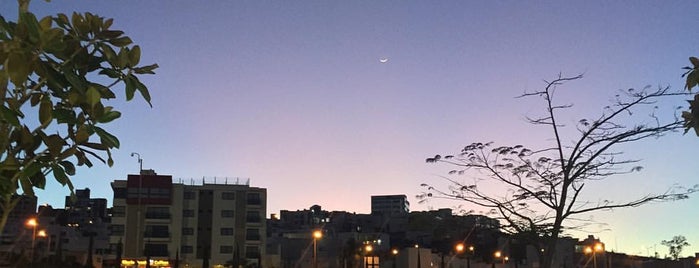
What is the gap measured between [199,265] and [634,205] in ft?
211

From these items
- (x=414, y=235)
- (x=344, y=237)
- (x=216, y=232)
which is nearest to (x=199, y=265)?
(x=216, y=232)

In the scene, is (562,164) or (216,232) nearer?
(562,164)

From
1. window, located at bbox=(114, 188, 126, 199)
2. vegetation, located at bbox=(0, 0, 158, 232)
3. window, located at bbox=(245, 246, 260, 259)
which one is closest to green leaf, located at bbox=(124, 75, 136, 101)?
vegetation, located at bbox=(0, 0, 158, 232)

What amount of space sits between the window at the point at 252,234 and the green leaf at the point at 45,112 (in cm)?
7415

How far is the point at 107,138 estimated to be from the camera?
3.05 metres

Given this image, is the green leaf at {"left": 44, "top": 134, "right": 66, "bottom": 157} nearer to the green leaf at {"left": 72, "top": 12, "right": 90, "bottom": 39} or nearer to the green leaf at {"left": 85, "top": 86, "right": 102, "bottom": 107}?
the green leaf at {"left": 85, "top": 86, "right": 102, "bottom": 107}

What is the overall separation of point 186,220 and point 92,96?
248ft

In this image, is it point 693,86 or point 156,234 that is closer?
point 693,86

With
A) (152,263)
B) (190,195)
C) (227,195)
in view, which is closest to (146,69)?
(152,263)

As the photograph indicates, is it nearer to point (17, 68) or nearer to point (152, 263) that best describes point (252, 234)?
point (152, 263)

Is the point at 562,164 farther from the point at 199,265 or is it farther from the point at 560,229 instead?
the point at 199,265

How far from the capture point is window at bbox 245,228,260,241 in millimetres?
75625

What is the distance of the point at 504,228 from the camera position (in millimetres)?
14336

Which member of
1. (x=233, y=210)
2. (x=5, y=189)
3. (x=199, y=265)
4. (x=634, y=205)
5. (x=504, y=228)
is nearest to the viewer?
(x=5, y=189)
